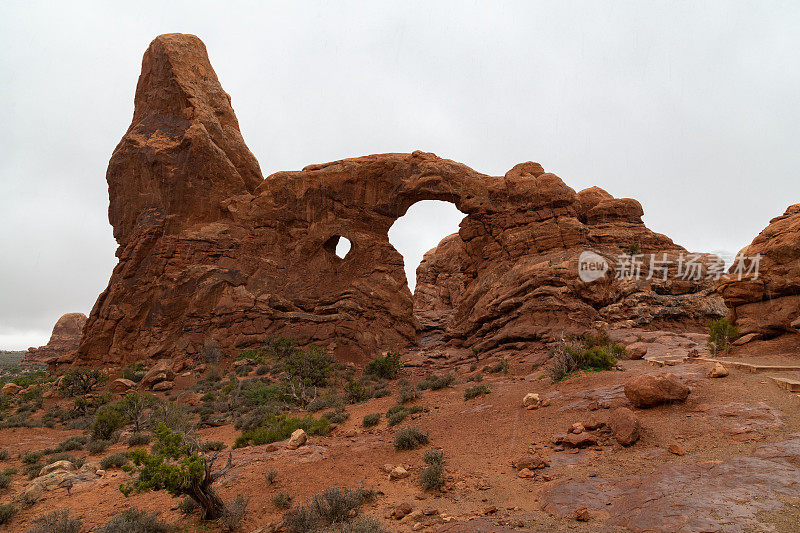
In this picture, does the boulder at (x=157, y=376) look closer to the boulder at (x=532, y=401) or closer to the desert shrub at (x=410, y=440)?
the desert shrub at (x=410, y=440)

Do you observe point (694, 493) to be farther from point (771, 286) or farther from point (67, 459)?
point (67, 459)

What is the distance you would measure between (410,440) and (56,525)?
6.41 meters

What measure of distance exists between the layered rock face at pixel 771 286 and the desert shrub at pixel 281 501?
14133mm

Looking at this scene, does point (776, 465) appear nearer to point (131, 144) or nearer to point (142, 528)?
point (142, 528)

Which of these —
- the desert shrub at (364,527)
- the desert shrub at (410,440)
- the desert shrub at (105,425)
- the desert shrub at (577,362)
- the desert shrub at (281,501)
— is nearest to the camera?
the desert shrub at (364,527)

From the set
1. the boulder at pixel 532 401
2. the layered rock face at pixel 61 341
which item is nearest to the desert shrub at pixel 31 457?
the boulder at pixel 532 401

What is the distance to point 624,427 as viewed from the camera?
21.5 ft

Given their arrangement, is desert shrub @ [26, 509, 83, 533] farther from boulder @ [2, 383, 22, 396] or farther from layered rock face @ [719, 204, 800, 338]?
boulder @ [2, 383, 22, 396]

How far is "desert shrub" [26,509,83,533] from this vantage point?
579cm

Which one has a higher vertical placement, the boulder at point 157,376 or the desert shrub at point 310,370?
the desert shrub at point 310,370

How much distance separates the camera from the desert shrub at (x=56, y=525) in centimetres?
579

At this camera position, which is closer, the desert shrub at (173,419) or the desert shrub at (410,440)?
the desert shrub at (410,440)

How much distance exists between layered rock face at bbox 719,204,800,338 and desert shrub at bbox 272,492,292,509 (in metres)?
14.1

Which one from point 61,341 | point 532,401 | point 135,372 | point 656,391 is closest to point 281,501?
point 532,401
